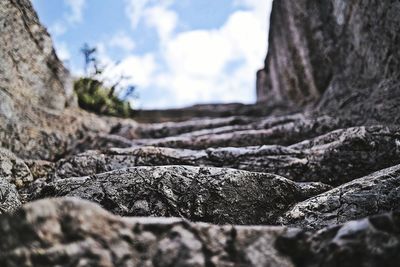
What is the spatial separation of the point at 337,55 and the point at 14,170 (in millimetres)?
10057

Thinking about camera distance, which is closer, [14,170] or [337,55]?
[14,170]

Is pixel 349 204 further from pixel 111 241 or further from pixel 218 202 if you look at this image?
pixel 111 241

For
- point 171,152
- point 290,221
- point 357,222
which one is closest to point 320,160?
point 290,221

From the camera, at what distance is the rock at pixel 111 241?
2.10m

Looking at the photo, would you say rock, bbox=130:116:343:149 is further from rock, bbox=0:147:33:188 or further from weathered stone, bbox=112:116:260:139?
rock, bbox=0:147:33:188

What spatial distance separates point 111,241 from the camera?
2225 millimetres

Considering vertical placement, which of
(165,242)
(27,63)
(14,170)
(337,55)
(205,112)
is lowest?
(165,242)

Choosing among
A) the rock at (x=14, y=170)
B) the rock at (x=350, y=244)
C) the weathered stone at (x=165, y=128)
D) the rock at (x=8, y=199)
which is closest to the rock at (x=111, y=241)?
the rock at (x=350, y=244)

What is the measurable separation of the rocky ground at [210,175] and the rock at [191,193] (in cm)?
2

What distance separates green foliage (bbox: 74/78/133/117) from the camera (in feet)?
38.3

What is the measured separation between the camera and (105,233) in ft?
7.36

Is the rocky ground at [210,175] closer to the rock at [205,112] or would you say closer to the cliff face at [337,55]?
the cliff face at [337,55]

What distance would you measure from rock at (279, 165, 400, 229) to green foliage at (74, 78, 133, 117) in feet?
29.4

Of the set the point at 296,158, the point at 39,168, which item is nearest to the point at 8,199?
the point at 39,168
